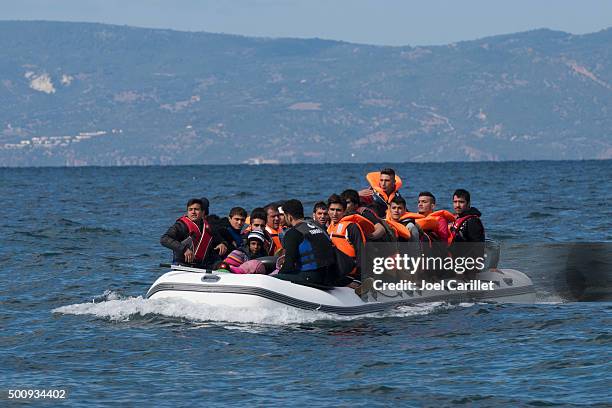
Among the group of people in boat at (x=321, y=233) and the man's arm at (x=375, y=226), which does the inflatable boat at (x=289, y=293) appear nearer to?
the group of people in boat at (x=321, y=233)

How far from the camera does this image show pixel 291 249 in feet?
51.0

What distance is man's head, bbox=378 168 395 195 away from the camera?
57.4ft

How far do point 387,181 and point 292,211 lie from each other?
293cm

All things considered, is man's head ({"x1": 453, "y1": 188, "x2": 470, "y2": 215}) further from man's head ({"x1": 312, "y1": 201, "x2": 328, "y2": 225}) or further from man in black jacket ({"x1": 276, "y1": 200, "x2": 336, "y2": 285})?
man in black jacket ({"x1": 276, "y1": 200, "x2": 336, "y2": 285})

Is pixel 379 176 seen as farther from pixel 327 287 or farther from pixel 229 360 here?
pixel 229 360

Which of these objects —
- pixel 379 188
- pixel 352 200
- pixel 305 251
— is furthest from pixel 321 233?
pixel 379 188

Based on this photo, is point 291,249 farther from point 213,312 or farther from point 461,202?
point 461,202

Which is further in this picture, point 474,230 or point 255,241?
point 474,230

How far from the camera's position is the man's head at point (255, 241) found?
669 inches

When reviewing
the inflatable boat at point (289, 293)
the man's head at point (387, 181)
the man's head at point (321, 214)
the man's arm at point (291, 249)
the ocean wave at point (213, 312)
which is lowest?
the ocean wave at point (213, 312)

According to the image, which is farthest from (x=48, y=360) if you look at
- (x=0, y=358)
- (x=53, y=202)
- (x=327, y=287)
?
(x=53, y=202)

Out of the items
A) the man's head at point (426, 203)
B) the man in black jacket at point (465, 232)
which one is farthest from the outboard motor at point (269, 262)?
the man in black jacket at point (465, 232)

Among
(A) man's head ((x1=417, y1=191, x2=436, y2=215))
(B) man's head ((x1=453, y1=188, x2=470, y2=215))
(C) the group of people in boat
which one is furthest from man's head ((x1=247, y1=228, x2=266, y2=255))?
(B) man's head ((x1=453, y1=188, x2=470, y2=215))

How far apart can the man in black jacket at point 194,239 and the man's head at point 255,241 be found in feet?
1.29
